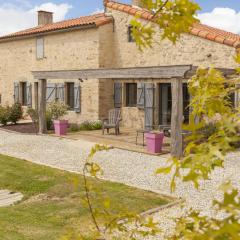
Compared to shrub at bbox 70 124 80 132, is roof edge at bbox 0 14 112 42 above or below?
above

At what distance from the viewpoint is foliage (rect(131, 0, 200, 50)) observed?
5.18 ft

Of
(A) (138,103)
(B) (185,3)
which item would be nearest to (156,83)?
(A) (138,103)

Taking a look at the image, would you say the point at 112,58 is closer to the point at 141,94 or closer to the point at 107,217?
the point at 141,94

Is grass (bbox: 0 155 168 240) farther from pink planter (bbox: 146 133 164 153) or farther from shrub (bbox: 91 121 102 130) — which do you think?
shrub (bbox: 91 121 102 130)

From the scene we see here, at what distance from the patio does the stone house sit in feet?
4.42

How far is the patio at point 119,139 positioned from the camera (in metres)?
12.1

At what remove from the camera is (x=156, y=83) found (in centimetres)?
1539

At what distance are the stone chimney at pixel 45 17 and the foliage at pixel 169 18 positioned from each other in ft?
75.5

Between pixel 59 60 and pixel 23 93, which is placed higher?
pixel 59 60

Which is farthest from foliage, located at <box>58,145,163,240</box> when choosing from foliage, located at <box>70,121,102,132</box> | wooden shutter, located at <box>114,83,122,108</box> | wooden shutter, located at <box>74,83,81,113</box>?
wooden shutter, located at <box>74,83,81,113</box>

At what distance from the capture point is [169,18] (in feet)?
5.47

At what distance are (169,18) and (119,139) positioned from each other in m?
12.0

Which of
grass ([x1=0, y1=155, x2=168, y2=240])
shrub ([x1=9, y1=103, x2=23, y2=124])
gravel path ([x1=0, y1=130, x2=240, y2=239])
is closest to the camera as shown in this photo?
grass ([x1=0, y1=155, x2=168, y2=240])

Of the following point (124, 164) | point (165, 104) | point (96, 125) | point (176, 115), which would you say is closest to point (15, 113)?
point (96, 125)
